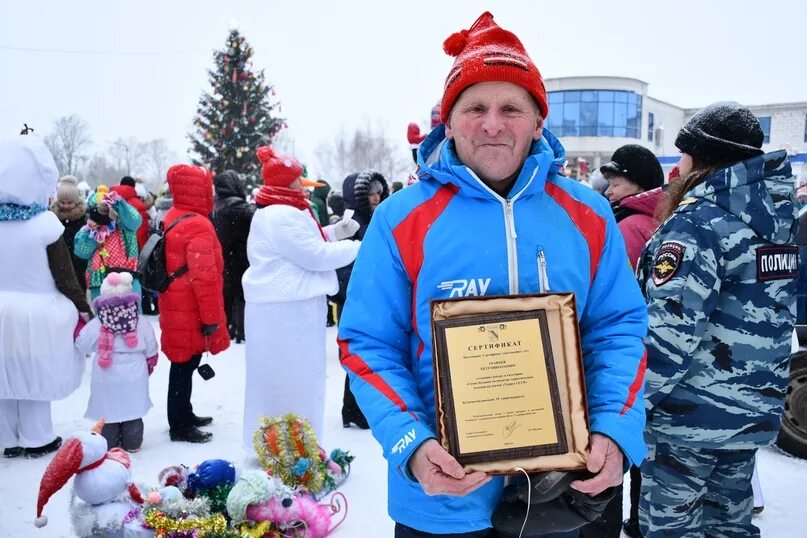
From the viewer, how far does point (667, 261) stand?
2.34 metres

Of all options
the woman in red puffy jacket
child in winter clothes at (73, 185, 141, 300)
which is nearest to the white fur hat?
the woman in red puffy jacket

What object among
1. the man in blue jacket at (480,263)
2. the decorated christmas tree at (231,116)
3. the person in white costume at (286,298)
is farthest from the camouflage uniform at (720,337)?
the decorated christmas tree at (231,116)

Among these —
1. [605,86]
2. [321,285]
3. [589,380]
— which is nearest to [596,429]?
[589,380]

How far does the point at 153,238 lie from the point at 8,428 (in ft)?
5.98

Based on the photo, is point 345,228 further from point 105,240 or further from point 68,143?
point 68,143

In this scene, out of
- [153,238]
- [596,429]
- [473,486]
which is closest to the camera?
[473,486]

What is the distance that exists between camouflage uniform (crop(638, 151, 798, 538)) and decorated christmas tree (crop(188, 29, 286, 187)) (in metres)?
19.7

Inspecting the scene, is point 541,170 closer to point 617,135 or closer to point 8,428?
point 8,428

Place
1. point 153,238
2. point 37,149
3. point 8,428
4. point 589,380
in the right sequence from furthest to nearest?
1. point 153,238
2. point 8,428
3. point 37,149
4. point 589,380

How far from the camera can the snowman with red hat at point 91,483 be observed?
2693 millimetres

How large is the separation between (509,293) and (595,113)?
5444 cm

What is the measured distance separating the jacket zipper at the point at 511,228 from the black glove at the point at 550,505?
511 millimetres

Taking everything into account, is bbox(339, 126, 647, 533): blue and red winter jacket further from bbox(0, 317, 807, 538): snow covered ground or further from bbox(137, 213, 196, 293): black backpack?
bbox(137, 213, 196, 293): black backpack

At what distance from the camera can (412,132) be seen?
16.1ft
